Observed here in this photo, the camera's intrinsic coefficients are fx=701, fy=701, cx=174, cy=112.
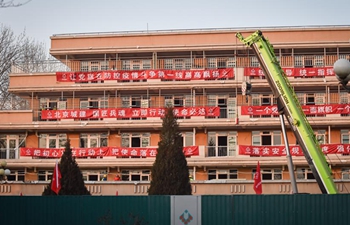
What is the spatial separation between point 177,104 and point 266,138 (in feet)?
26.0

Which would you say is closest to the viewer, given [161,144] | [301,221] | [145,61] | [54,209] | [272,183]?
[301,221]

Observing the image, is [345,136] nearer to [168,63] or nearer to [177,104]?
[177,104]

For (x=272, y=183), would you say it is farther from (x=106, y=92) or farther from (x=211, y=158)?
(x=106, y=92)

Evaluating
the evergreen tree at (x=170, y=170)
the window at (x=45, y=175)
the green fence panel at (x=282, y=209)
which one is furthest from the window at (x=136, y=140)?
the green fence panel at (x=282, y=209)

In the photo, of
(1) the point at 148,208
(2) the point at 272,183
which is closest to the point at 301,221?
(1) the point at 148,208

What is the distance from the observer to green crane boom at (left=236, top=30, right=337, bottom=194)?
3431 centimetres

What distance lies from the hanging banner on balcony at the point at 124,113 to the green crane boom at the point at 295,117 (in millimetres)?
18710

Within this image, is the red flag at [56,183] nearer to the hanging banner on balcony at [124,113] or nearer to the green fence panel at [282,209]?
the green fence panel at [282,209]

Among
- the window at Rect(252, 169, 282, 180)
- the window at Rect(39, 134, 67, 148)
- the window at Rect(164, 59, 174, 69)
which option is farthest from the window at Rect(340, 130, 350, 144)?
the window at Rect(39, 134, 67, 148)

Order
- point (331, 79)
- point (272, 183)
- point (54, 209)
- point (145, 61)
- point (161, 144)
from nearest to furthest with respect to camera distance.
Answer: point (54, 209), point (161, 144), point (272, 183), point (331, 79), point (145, 61)

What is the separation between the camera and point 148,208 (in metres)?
28.6

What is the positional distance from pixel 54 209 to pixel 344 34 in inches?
1341

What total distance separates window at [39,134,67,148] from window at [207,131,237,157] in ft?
40.3

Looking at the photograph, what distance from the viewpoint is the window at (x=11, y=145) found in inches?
2301
